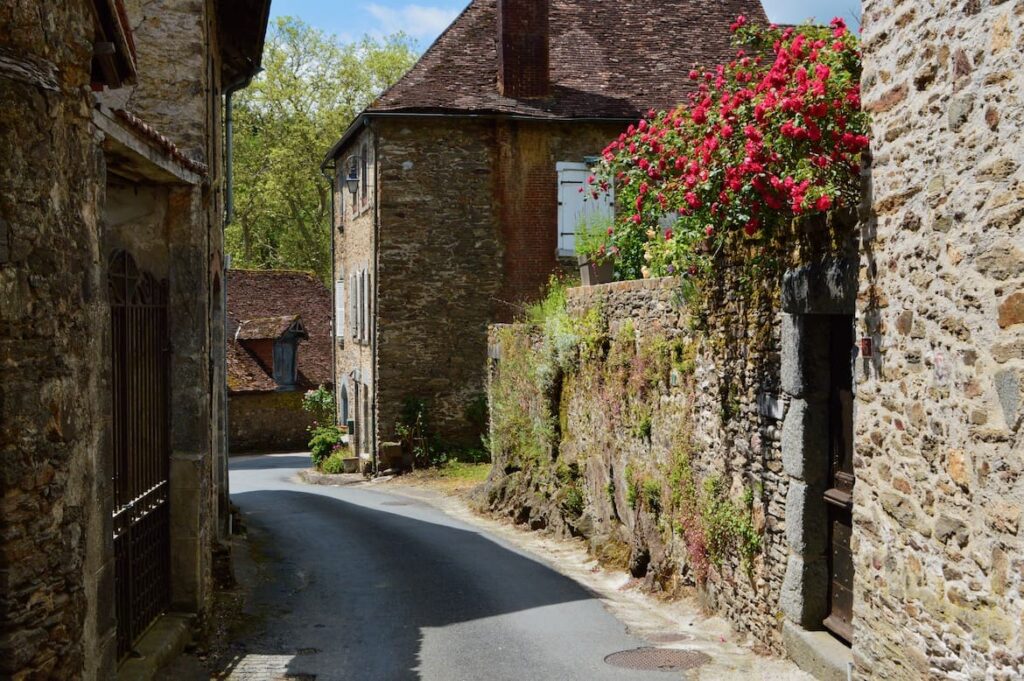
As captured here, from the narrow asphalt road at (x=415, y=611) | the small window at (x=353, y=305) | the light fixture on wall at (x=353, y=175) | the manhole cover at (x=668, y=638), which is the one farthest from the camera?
the small window at (x=353, y=305)

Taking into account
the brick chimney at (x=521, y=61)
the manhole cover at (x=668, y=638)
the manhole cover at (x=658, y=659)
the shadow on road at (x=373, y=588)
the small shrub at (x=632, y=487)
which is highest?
the brick chimney at (x=521, y=61)

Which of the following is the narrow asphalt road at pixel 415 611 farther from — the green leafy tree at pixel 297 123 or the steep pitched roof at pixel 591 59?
the green leafy tree at pixel 297 123

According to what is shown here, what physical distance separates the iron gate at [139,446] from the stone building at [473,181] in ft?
43.5

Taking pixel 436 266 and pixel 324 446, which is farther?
pixel 324 446

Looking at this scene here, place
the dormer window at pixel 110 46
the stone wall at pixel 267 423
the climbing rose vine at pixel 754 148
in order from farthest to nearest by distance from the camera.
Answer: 1. the stone wall at pixel 267 423
2. the climbing rose vine at pixel 754 148
3. the dormer window at pixel 110 46

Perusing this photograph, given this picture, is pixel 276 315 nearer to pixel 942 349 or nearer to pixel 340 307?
pixel 340 307

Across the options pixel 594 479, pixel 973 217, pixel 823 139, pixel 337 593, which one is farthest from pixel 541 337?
pixel 973 217

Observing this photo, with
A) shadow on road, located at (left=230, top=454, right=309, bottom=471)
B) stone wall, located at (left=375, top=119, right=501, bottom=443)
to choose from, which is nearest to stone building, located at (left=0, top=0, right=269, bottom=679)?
stone wall, located at (left=375, top=119, right=501, bottom=443)

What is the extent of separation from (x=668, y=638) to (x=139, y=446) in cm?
451

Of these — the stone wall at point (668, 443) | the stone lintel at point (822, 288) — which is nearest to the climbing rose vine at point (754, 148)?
the stone lintel at point (822, 288)

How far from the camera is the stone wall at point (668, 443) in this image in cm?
804

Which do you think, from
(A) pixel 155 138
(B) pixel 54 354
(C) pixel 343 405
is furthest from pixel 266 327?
(B) pixel 54 354

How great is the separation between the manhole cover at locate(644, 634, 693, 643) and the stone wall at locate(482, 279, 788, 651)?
1.33 ft

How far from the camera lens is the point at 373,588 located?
1086 cm
